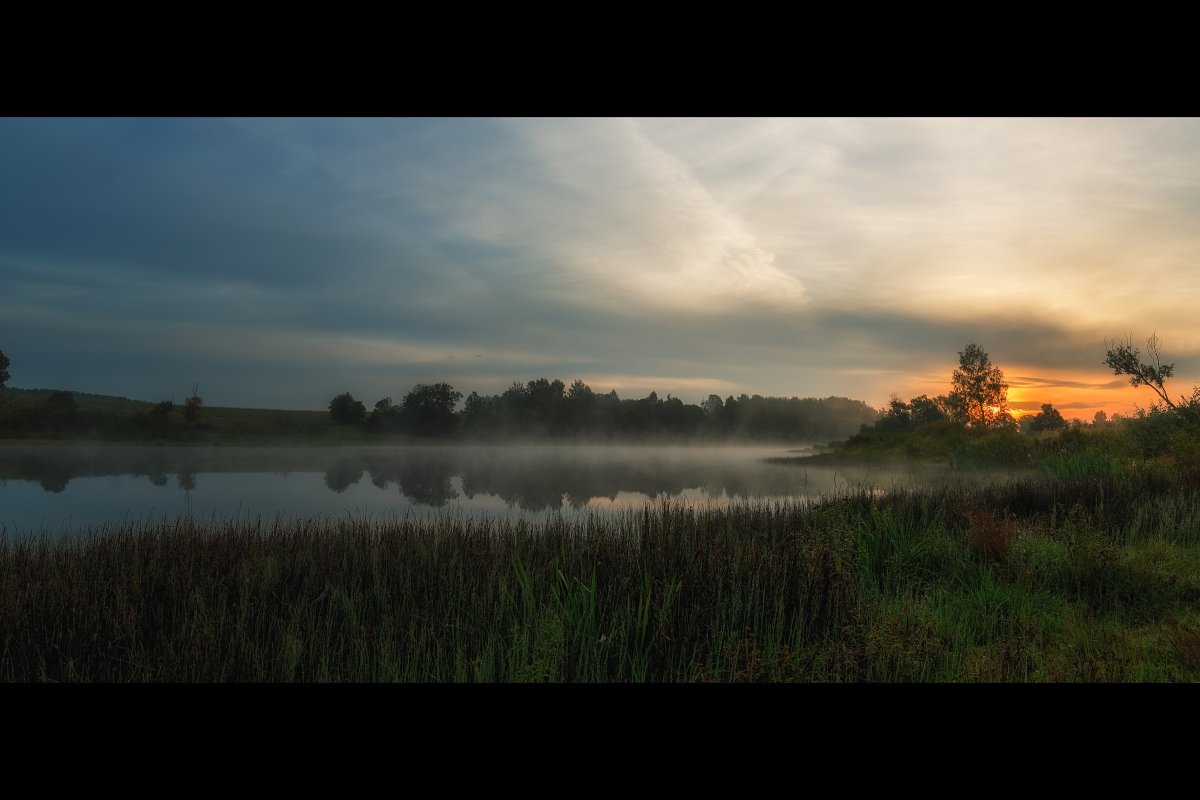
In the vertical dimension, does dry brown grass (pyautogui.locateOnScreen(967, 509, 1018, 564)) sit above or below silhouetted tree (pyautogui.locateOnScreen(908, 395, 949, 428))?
below

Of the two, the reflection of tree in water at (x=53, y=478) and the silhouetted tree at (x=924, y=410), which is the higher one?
the silhouetted tree at (x=924, y=410)

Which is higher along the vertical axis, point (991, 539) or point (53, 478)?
point (991, 539)

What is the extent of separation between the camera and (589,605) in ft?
14.2

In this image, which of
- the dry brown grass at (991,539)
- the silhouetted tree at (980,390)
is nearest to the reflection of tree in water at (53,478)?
the dry brown grass at (991,539)

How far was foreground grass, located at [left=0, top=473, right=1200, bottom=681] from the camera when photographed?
13.8 ft

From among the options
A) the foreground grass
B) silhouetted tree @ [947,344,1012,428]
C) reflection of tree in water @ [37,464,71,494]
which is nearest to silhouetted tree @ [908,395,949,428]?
silhouetted tree @ [947,344,1012,428]

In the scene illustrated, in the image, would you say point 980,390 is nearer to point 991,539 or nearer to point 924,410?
point 924,410

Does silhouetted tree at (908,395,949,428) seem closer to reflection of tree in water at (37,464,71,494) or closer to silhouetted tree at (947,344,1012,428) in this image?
silhouetted tree at (947,344,1012,428)

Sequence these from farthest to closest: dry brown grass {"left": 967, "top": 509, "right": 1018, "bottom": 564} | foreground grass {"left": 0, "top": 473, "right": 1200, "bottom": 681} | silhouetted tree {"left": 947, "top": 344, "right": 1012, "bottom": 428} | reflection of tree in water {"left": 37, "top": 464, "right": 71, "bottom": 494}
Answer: silhouetted tree {"left": 947, "top": 344, "right": 1012, "bottom": 428}, reflection of tree in water {"left": 37, "top": 464, "right": 71, "bottom": 494}, dry brown grass {"left": 967, "top": 509, "right": 1018, "bottom": 564}, foreground grass {"left": 0, "top": 473, "right": 1200, "bottom": 681}

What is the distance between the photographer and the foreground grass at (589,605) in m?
4.20

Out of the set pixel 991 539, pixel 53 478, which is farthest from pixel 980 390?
pixel 53 478

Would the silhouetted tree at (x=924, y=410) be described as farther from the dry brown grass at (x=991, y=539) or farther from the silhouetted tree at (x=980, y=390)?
the dry brown grass at (x=991, y=539)
